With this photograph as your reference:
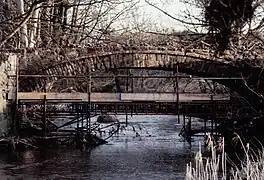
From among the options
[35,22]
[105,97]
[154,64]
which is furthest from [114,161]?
[35,22]

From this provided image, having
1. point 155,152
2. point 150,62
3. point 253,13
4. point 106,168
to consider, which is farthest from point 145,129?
point 253,13

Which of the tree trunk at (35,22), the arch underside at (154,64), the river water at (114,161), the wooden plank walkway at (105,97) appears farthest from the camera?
the arch underside at (154,64)

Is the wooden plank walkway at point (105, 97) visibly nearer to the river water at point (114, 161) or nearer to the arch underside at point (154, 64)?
the arch underside at point (154, 64)

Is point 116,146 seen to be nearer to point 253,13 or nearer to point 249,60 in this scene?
point 249,60

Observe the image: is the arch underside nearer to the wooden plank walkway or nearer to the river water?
the wooden plank walkway

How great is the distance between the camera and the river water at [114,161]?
1461 centimetres

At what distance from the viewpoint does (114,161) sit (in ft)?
55.1

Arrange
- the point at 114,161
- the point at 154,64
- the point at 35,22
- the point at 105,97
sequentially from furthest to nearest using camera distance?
the point at 105,97 < the point at 154,64 < the point at 114,161 < the point at 35,22

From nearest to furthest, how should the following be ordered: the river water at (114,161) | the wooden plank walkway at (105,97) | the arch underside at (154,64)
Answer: the river water at (114,161), the wooden plank walkway at (105,97), the arch underside at (154,64)

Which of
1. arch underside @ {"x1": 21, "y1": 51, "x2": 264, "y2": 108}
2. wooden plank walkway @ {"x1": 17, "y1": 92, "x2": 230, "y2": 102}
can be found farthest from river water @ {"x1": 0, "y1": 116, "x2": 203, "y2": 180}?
arch underside @ {"x1": 21, "y1": 51, "x2": 264, "y2": 108}

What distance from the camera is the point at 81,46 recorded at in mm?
19812

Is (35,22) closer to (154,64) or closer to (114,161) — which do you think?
(114,161)

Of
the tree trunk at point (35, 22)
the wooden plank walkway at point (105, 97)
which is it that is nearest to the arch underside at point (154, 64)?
the wooden plank walkway at point (105, 97)

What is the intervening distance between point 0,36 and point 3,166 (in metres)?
7.24
